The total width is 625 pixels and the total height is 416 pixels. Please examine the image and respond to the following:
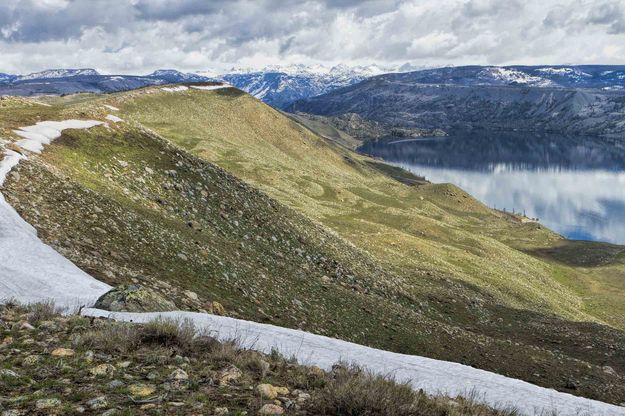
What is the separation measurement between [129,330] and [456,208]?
4995 inches

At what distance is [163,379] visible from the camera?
7.89 meters

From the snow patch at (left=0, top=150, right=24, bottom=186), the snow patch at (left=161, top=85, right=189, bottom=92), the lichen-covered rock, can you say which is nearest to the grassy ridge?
the snow patch at (left=161, top=85, right=189, bottom=92)

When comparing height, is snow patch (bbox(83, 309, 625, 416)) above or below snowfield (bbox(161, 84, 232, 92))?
below

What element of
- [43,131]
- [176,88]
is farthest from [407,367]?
[176,88]

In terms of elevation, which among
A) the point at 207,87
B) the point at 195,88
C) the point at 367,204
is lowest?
the point at 367,204

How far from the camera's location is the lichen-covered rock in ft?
41.2

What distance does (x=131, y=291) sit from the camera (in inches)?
515

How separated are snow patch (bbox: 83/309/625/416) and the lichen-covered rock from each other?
44cm

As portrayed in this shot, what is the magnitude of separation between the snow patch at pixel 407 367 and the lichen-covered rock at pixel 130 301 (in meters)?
0.44

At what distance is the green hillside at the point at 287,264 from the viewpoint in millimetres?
19797

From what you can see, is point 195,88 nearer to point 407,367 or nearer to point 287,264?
point 287,264

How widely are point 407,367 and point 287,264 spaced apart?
63.2ft

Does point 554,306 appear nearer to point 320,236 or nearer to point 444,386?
point 320,236

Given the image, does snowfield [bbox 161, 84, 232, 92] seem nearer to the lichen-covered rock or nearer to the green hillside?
the green hillside
